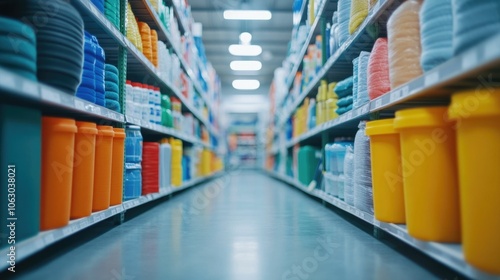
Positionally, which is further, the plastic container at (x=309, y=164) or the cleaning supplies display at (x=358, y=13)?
the plastic container at (x=309, y=164)

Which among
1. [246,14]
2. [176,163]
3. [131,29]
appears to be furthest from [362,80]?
[246,14]

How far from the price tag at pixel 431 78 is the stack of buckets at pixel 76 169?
1.53 metres

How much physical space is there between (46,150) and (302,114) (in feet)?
12.5

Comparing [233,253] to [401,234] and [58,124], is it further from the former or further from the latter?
[58,124]

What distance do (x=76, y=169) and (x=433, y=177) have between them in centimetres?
168

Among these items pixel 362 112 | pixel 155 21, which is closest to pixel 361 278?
pixel 362 112

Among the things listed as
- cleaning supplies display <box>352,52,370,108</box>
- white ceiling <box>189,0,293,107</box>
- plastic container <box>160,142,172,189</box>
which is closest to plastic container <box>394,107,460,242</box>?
cleaning supplies display <box>352,52,370,108</box>

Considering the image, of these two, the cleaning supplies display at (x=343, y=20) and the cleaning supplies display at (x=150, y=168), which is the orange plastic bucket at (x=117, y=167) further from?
the cleaning supplies display at (x=343, y=20)

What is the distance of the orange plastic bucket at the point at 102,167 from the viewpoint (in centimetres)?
188

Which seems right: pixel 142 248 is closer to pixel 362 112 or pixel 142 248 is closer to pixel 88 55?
pixel 88 55

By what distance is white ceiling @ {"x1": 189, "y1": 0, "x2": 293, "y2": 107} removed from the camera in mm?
7648

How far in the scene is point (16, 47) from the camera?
1.15 m

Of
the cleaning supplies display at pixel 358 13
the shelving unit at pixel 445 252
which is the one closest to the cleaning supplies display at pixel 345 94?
the cleaning supplies display at pixel 358 13

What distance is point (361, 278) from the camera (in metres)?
1.25
